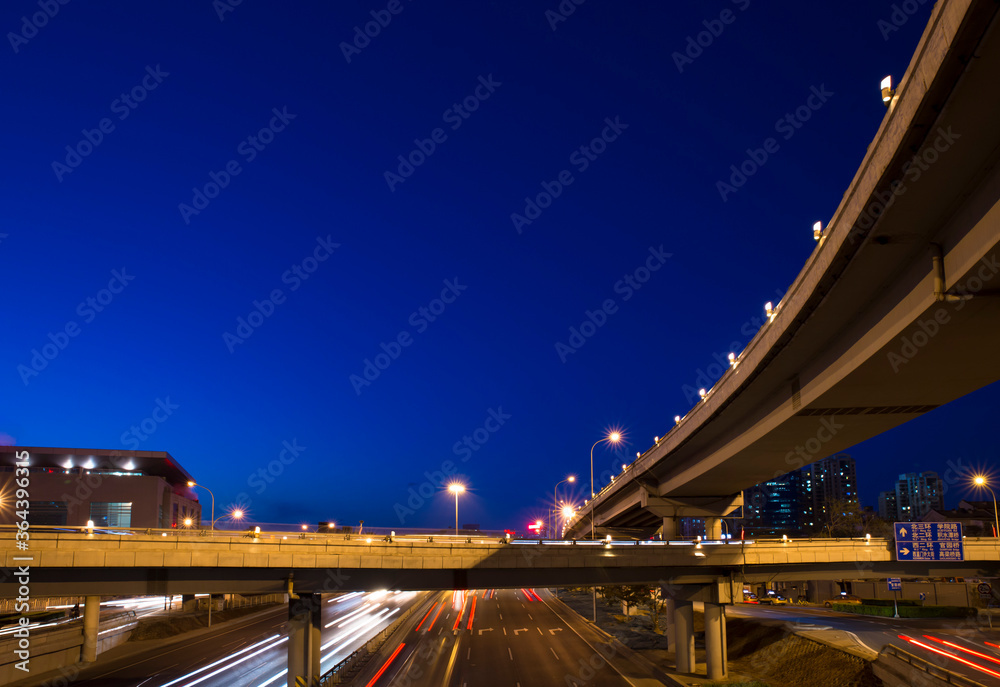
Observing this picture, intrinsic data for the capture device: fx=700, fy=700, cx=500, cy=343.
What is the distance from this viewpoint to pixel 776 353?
2369 cm

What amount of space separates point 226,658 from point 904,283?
4678 centimetres

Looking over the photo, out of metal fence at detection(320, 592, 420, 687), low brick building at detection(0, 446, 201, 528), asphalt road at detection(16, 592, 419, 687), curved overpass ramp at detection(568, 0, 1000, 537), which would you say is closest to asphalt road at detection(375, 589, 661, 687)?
metal fence at detection(320, 592, 420, 687)

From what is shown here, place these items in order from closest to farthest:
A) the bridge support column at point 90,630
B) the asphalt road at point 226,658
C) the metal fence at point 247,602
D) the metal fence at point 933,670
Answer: the metal fence at point 933,670 < the asphalt road at point 226,658 < the bridge support column at point 90,630 < the metal fence at point 247,602

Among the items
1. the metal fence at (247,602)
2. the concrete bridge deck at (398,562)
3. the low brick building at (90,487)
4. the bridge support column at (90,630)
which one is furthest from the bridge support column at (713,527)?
the low brick building at (90,487)

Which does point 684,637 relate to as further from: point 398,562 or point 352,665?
point 352,665

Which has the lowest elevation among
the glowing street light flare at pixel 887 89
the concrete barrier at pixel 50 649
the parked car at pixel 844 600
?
the parked car at pixel 844 600

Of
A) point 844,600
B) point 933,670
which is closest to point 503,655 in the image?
point 933,670

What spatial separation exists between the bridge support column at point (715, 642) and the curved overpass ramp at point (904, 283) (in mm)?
12738

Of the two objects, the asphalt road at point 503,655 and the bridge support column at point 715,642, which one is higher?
the bridge support column at point 715,642

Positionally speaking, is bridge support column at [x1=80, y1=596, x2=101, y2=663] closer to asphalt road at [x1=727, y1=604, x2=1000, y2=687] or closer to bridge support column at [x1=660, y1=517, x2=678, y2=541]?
bridge support column at [x1=660, y1=517, x2=678, y2=541]

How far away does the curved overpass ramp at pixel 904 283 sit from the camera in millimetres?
10938

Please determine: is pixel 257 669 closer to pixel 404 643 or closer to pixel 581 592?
pixel 404 643

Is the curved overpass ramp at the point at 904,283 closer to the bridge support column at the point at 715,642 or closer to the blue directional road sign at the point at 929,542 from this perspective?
the bridge support column at the point at 715,642

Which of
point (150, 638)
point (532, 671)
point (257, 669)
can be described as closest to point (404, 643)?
point (257, 669)
